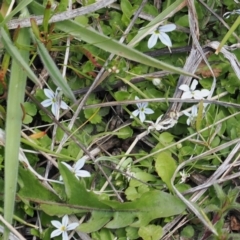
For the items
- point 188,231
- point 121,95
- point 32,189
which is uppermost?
point 121,95

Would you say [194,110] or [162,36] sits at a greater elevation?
[162,36]

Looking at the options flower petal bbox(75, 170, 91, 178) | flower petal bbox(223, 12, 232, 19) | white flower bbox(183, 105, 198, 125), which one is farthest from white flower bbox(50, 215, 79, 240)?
flower petal bbox(223, 12, 232, 19)

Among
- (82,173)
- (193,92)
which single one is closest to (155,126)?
(193,92)

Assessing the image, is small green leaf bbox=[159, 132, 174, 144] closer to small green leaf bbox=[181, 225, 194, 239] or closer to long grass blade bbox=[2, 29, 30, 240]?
small green leaf bbox=[181, 225, 194, 239]

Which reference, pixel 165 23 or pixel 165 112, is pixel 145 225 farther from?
pixel 165 23

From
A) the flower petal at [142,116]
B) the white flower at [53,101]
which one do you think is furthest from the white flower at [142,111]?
the white flower at [53,101]

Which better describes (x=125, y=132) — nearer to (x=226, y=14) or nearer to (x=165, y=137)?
(x=165, y=137)
